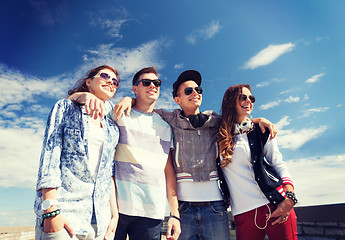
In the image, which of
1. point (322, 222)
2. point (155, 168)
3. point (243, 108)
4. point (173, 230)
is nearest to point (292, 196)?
point (243, 108)

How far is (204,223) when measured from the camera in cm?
285

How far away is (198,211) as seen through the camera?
9.53ft

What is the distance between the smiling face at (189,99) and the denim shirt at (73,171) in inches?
53.9

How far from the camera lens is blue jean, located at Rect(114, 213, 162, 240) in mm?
2635

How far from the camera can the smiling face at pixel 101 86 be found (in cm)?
298

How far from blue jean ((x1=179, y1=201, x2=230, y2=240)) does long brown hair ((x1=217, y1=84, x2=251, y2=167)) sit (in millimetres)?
585

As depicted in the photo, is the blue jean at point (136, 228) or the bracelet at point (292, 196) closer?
the blue jean at point (136, 228)

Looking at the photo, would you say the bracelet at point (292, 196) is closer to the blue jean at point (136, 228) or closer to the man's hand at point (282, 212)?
the man's hand at point (282, 212)

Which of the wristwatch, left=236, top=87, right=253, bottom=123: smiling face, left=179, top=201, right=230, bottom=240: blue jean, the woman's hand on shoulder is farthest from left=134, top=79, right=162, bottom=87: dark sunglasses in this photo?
the wristwatch

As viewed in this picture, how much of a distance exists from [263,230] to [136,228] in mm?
1491

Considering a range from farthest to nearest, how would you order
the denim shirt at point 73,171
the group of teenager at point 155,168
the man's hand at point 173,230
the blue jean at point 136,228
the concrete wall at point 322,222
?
the concrete wall at point 322,222 → the man's hand at point 173,230 → the blue jean at point 136,228 → the group of teenager at point 155,168 → the denim shirt at point 73,171

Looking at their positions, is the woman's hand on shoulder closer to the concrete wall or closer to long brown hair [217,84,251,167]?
long brown hair [217,84,251,167]

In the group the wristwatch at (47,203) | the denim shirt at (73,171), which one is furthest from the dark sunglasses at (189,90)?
the wristwatch at (47,203)

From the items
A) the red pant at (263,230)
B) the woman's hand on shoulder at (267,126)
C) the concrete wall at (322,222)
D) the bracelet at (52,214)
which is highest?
the woman's hand on shoulder at (267,126)
